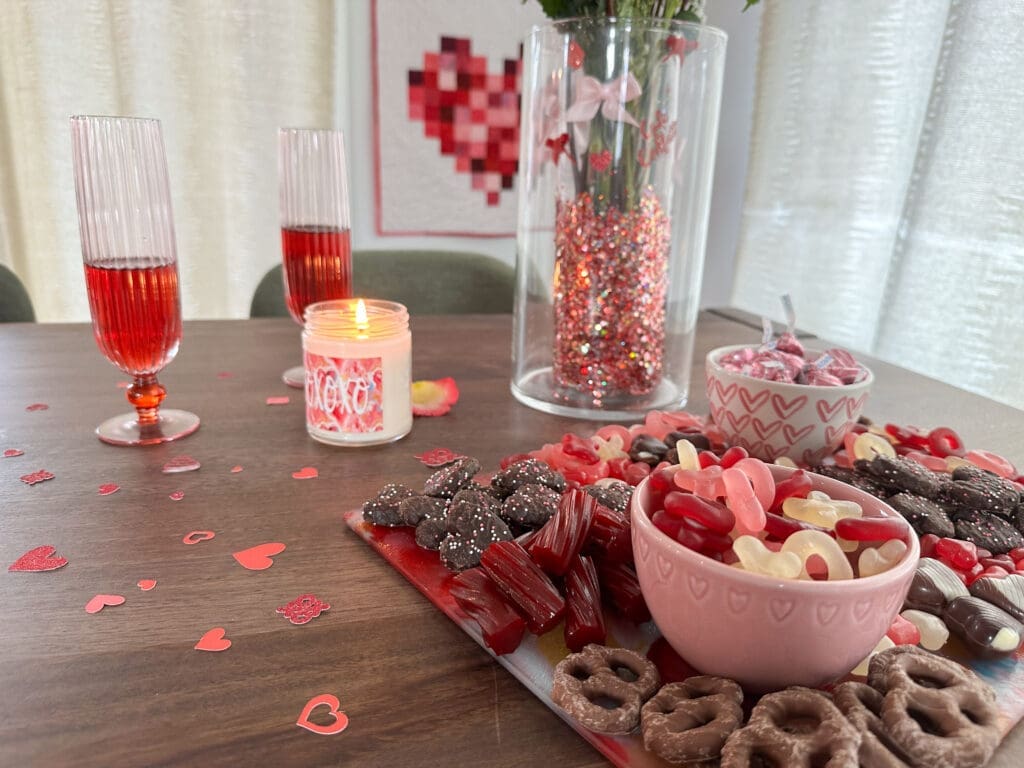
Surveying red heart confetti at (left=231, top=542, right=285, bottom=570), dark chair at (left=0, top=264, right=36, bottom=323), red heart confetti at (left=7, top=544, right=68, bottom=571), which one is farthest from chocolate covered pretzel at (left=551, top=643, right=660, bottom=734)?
dark chair at (left=0, top=264, right=36, bottom=323)

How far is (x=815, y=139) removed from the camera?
1755 mm

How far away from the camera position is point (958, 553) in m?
0.47

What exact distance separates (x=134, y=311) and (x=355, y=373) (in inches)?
8.2

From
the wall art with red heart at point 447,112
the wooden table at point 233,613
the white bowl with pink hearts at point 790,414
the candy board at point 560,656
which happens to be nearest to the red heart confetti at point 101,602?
the wooden table at point 233,613

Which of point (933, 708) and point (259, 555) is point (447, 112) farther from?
point (933, 708)

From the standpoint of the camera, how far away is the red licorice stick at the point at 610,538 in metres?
0.44

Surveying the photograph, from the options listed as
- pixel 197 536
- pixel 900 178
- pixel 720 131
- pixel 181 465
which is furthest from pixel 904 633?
pixel 720 131

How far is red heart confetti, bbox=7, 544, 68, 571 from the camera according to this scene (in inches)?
18.2

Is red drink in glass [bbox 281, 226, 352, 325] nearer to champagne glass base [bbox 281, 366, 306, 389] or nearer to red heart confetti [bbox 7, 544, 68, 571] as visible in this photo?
champagne glass base [bbox 281, 366, 306, 389]

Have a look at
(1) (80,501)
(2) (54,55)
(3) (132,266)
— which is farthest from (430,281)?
(2) (54,55)

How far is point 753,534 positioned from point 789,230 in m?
1.69

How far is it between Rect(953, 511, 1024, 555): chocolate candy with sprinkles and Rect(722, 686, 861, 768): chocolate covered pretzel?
0.24 metres

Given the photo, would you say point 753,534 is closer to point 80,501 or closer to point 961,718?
point 961,718

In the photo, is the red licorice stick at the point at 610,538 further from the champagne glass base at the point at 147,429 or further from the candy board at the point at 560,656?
the champagne glass base at the point at 147,429
